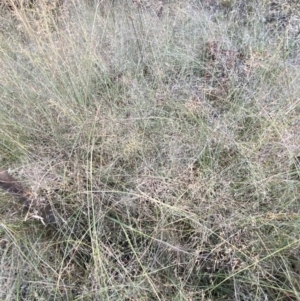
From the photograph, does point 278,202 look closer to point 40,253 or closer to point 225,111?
point 225,111

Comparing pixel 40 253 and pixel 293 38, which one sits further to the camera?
pixel 293 38

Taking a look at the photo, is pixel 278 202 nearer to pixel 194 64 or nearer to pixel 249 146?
pixel 249 146

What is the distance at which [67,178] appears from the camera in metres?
1.25

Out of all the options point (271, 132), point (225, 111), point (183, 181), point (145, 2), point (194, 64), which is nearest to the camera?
point (183, 181)

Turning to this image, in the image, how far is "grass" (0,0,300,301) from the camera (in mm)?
1089

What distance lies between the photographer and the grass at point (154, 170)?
1.09 metres

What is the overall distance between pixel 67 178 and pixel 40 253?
26cm

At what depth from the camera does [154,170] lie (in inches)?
49.6

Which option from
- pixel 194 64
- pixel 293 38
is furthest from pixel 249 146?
pixel 293 38

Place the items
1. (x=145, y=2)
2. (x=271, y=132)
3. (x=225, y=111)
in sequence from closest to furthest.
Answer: (x=271, y=132)
(x=225, y=111)
(x=145, y=2)

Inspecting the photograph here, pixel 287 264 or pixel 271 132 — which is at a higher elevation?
pixel 271 132

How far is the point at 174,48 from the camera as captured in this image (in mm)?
1891

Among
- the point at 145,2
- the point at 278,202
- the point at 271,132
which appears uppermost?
the point at 145,2

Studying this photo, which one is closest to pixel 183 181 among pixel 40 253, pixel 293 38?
pixel 40 253
